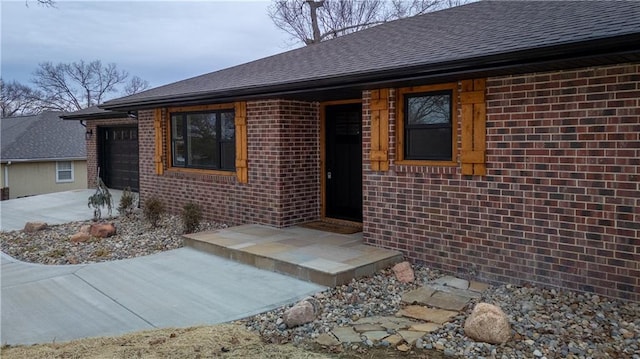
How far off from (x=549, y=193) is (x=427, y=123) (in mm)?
1733

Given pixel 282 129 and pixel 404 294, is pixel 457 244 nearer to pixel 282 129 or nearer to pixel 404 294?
pixel 404 294

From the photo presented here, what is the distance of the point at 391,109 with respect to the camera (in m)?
6.41

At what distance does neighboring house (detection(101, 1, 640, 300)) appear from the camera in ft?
15.4

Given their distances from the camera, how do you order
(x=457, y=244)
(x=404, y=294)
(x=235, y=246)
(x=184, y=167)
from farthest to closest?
(x=184, y=167) → (x=235, y=246) → (x=457, y=244) → (x=404, y=294)

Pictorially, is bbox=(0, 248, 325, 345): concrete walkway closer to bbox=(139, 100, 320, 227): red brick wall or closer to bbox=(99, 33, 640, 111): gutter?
bbox=(139, 100, 320, 227): red brick wall

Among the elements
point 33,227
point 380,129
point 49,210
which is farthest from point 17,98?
point 380,129

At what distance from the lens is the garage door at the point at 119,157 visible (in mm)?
15547

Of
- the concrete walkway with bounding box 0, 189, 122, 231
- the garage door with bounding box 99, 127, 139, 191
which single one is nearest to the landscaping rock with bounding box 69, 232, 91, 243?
the concrete walkway with bounding box 0, 189, 122, 231

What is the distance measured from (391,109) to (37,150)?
2440 centimetres

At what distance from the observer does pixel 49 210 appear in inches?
493

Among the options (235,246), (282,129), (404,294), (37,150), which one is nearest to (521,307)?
(404,294)

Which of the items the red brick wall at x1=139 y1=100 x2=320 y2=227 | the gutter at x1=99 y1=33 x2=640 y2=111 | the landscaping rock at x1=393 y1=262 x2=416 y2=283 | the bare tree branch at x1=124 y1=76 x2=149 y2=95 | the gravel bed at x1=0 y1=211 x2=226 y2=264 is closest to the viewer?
the gutter at x1=99 y1=33 x2=640 y2=111

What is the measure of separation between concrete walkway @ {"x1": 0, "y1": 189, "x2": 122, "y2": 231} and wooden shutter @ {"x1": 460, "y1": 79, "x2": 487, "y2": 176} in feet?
27.9

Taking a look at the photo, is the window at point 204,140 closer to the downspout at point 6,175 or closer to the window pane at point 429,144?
the window pane at point 429,144
